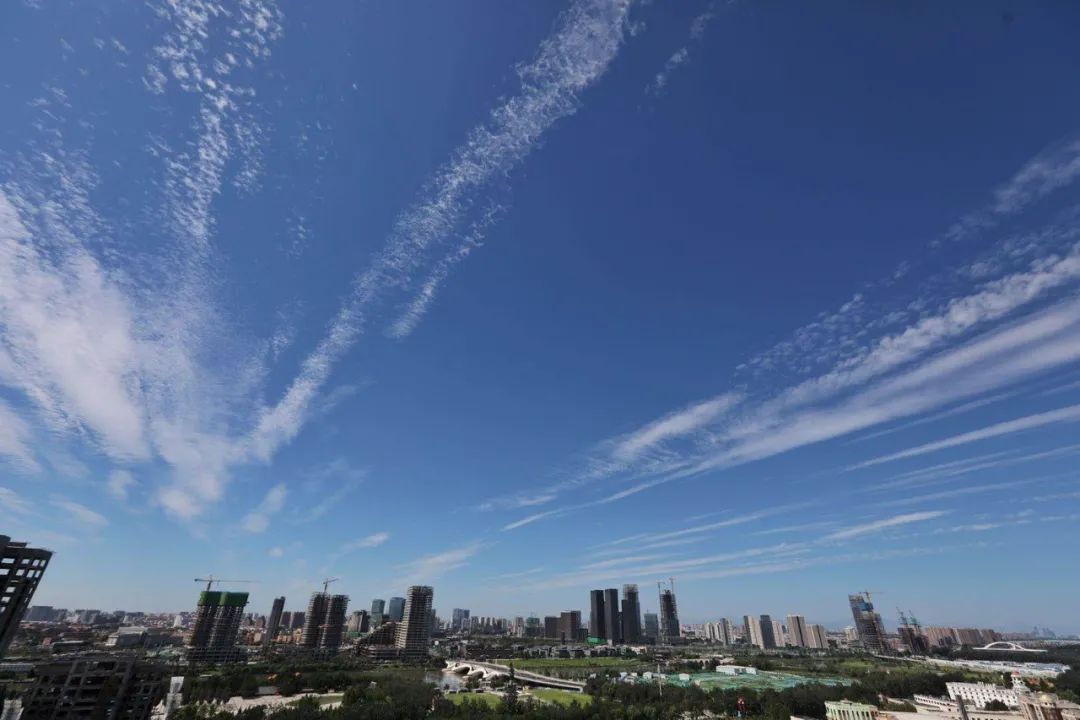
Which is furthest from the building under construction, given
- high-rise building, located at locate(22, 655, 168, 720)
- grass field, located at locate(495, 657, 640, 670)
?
high-rise building, located at locate(22, 655, 168, 720)

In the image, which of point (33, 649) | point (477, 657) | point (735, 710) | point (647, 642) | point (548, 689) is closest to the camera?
point (735, 710)

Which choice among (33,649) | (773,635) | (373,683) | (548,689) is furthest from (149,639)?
(773,635)

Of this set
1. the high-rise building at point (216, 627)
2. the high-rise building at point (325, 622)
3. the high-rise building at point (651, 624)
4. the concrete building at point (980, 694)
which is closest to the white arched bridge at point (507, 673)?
the high-rise building at point (325, 622)

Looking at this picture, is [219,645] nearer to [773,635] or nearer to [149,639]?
[149,639]

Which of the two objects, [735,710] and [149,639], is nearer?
[735,710]

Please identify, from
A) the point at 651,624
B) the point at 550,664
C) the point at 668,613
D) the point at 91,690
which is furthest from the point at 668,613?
the point at 91,690

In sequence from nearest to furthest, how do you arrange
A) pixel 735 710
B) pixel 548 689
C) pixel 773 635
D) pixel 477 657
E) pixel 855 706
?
pixel 855 706
pixel 735 710
pixel 548 689
pixel 477 657
pixel 773 635

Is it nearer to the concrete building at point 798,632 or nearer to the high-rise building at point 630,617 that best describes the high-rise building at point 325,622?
the high-rise building at point 630,617
